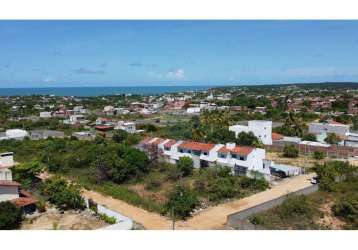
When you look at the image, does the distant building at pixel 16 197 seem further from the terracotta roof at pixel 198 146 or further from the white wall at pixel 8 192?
the terracotta roof at pixel 198 146

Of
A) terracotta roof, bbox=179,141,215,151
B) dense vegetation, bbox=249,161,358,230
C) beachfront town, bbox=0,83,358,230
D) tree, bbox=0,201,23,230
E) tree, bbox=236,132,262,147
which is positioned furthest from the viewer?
tree, bbox=236,132,262,147

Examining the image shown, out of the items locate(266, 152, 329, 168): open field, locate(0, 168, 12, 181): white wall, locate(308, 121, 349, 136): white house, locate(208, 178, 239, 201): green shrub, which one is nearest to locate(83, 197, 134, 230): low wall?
locate(208, 178, 239, 201): green shrub

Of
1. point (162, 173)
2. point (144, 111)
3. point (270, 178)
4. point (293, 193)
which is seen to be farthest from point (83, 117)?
point (293, 193)

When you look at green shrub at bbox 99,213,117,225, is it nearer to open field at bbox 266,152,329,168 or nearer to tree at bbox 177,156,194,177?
tree at bbox 177,156,194,177

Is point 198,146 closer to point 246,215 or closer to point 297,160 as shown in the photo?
point 297,160

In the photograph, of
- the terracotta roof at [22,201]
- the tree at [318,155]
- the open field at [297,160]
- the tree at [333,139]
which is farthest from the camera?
the tree at [333,139]

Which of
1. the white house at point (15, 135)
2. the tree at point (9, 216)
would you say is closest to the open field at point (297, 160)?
the tree at point (9, 216)

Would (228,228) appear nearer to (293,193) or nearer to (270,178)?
(293,193)
